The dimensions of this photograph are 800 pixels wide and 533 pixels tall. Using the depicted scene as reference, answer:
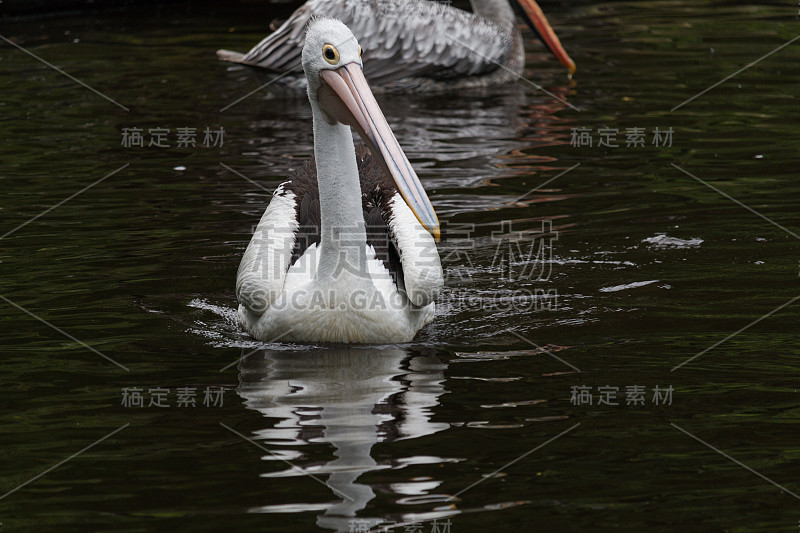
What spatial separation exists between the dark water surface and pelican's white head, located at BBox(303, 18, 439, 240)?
82cm

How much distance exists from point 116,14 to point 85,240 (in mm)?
7547

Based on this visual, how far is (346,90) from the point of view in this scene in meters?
4.37

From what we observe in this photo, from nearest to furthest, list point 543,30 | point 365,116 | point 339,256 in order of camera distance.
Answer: point 365,116 → point 339,256 → point 543,30

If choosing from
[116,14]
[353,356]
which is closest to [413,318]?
[353,356]

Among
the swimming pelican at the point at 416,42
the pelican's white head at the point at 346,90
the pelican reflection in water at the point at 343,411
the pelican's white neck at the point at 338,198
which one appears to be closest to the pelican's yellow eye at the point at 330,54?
the pelican's white head at the point at 346,90

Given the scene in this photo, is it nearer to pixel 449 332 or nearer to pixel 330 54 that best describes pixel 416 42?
pixel 449 332

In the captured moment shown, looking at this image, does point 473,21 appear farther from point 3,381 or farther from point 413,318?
point 3,381

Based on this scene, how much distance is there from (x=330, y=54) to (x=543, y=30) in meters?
5.51

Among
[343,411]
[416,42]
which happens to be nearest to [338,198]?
[343,411]

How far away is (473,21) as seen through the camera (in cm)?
944

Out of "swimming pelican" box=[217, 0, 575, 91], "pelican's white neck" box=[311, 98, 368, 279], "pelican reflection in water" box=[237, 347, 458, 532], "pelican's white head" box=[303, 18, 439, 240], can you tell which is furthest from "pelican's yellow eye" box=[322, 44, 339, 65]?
"swimming pelican" box=[217, 0, 575, 91]

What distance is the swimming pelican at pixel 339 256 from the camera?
4387 mm

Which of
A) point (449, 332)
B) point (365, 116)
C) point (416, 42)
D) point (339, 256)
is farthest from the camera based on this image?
point (416, 42)

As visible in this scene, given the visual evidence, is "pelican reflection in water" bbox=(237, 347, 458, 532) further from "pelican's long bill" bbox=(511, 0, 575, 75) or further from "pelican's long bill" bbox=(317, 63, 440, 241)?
"pelican's long bill" bbox=(511, 0, 575, 75)
